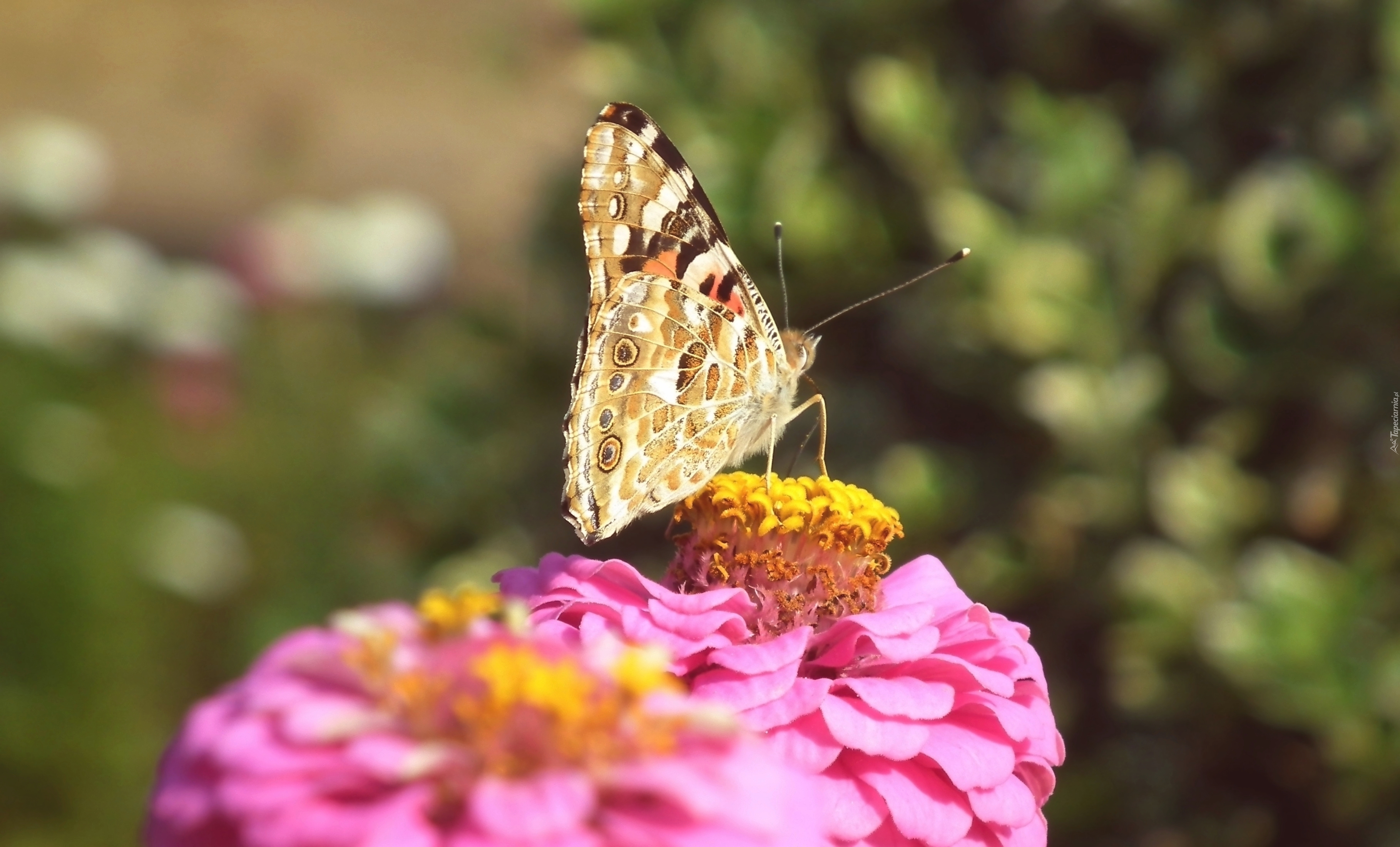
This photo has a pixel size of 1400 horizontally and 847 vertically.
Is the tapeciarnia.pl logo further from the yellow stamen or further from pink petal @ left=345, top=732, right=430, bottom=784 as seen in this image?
pink petal @ left=345, top=732, right=430, bottom=784

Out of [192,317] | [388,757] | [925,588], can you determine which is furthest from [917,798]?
[192,317]

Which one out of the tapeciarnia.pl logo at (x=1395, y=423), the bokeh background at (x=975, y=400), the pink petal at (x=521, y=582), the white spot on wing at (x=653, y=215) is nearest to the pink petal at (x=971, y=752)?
the pink petal at (x=521, y=582)

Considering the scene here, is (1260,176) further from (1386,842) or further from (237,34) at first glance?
(237,34)

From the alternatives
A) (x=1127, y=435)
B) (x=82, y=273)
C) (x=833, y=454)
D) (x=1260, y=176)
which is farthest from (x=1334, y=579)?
(x=82, y=273)

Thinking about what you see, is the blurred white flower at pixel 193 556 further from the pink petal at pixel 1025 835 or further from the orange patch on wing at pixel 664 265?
the pink petal at pixel 1025 835

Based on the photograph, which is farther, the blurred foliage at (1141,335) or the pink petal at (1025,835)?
the blurred foliage at (1141,335)

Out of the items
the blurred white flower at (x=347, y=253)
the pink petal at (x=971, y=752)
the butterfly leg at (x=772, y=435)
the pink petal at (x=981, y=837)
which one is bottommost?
the pink petal at (x=981, y=837)

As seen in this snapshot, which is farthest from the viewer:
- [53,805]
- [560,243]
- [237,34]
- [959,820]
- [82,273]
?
[237,34]

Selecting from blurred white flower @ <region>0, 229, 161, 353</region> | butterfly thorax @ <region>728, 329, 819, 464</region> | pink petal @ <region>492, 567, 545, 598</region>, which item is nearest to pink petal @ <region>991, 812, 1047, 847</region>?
pink petal @ <region>492, 567, 545, 598</region>
